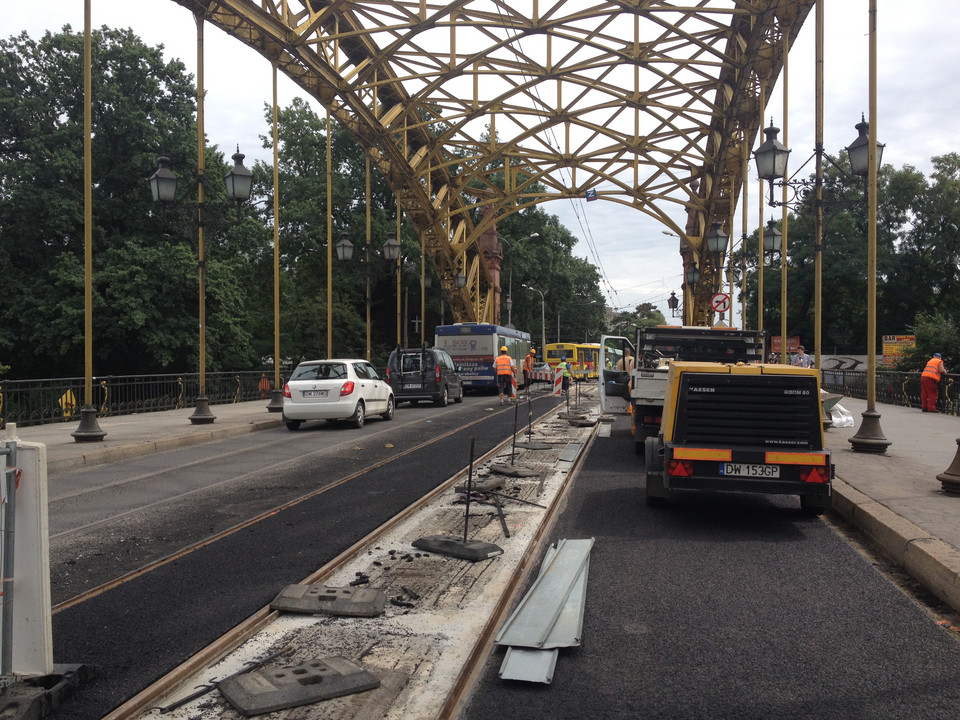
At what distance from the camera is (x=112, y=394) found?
20594 mm

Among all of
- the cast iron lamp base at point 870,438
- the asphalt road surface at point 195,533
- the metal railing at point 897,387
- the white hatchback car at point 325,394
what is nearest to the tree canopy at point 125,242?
the metal railing at point 897,387

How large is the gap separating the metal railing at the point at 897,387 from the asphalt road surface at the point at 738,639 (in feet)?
52.7

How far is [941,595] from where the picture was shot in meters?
5.42

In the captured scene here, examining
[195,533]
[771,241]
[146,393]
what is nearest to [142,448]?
[195,533]

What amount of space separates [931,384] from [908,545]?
17435 millimetres

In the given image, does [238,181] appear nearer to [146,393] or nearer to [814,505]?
[146,393]

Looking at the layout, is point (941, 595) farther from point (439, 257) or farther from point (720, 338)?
point (439, 257)

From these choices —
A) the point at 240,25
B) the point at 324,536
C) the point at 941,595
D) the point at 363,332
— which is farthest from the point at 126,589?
the point at 363,332

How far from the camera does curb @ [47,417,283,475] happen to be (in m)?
12.1

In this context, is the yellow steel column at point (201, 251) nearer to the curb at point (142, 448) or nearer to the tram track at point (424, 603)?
the curb at point (142, 448)

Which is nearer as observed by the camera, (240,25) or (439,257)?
(240,25)

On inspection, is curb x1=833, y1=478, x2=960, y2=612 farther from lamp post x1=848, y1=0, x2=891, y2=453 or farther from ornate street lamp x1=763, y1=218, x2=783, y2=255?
ornate street lamp x1=763, y1=218, x2=783, y2=255

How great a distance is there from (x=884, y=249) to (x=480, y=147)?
113 ft

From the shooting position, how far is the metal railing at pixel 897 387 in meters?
20.8
